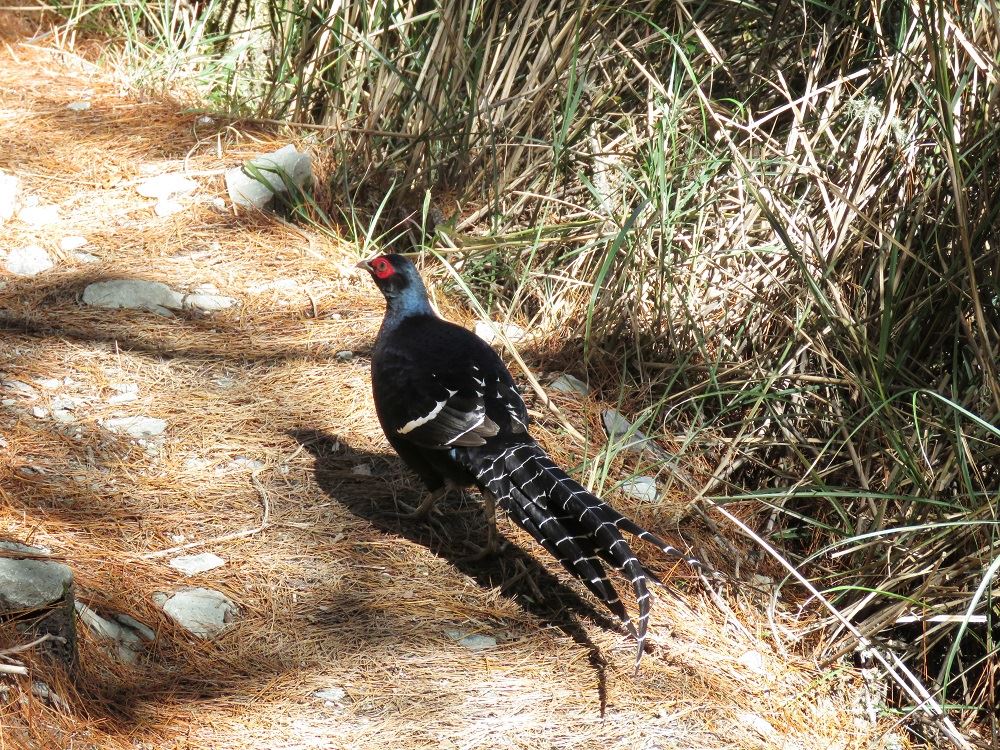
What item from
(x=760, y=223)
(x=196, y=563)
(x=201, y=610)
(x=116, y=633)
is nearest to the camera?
(x=116, y=633)

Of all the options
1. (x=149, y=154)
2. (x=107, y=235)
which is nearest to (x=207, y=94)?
(x=149, y=154)

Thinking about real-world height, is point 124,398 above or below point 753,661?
below

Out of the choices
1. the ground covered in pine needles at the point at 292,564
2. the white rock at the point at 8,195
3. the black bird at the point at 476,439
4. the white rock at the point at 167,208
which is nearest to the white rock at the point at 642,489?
the ground covered in pine needles at the point at 292,564

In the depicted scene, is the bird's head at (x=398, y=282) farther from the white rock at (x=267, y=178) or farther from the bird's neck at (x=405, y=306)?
the white rock at (x=267, y=178)

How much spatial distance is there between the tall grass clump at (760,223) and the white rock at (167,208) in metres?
0.69

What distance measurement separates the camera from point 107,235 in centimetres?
423

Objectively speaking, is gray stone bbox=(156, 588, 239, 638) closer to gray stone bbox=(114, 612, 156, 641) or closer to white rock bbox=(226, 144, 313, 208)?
gray stone bbox=(114, 612, 156, 641)

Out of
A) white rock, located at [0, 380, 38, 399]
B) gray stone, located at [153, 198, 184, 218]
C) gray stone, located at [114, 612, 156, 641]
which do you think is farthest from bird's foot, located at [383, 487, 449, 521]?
gray stone, located at [153, 198, 184, 218]

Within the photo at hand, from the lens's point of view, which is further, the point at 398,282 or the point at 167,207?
the point at 167,207

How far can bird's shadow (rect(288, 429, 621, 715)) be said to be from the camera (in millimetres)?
2783

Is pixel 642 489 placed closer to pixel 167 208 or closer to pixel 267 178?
pixel 267 178

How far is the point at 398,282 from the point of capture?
3387mm

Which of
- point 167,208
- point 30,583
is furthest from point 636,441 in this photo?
point 167,208

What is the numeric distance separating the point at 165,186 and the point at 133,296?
2.87 ft
